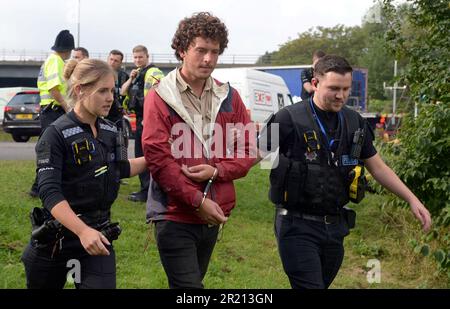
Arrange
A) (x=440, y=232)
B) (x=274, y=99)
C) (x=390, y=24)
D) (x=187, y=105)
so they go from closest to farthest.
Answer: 1. (x=187, y=105)
2. (x=440, y=232)
3. (x=390, y=24)
4. (x=274, y=99)

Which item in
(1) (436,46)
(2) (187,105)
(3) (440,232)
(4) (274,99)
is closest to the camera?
(2) (187,105)

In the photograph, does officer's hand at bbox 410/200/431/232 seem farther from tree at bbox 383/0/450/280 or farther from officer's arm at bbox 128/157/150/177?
officer's arm at bbox 128/157/150/177

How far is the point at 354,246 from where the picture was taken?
8672 mm

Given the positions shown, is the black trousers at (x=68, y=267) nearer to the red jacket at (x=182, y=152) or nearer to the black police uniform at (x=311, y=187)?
the red jacket at (x=182, y=152)

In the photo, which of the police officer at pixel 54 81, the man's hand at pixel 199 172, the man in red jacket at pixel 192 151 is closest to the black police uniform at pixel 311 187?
the man in red jacket at pixel 192 151

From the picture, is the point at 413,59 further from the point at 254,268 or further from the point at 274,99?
the point at 274,99

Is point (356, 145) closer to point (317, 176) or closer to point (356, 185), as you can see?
point (356, 185)

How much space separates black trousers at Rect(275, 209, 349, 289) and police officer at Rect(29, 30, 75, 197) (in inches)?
151

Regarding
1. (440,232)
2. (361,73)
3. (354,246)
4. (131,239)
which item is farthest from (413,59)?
(361,73)

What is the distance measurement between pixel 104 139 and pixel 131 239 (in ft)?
11.2

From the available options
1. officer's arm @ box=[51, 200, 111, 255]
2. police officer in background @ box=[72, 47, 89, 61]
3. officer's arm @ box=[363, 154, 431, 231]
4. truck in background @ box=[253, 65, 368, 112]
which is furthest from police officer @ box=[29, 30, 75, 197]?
truck in background @ box=[253, 65, 368, 112]

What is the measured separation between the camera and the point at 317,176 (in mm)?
4297

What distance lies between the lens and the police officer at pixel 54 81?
24.6ft

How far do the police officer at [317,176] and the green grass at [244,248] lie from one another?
2.05 m
